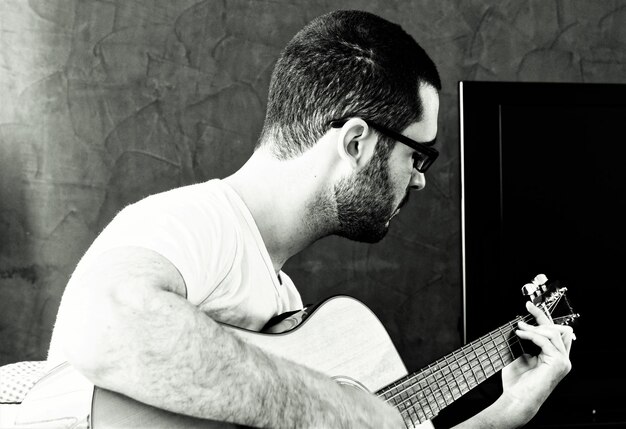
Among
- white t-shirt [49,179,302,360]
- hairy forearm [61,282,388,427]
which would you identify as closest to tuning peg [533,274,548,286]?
white t-shirt [49,179,302,360]

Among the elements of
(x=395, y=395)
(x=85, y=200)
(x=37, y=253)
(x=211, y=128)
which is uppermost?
(x=211, y=128)

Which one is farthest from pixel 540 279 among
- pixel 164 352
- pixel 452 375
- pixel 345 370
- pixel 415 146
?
pixel 164 352

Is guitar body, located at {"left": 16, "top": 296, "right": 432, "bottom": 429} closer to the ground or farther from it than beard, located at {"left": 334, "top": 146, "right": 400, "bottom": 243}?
closer to the ground

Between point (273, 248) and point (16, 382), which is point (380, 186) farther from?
point (16, 382)

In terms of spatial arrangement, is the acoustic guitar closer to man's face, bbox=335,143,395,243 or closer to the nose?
man's face, bbox=335,143,395,243

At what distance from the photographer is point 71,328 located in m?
0.77

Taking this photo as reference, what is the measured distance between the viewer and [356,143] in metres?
1.16

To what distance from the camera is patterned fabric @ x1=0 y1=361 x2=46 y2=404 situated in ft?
4.10

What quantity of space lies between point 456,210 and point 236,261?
47.4 inches

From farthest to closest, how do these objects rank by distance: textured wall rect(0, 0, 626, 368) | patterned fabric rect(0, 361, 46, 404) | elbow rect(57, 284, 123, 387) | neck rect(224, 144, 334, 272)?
textured wall rect(0, 0, 626, 368)
patterned fabric rect(0, 361, 46, 404)
neck rect(224, 144, 334, 272)
elbow rect(57, 284, 123, 387)

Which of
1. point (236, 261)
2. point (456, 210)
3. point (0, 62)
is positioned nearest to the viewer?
point (236, 261)

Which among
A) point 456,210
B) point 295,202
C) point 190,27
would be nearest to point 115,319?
point 295,202

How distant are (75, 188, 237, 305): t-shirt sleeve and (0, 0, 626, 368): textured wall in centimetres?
99

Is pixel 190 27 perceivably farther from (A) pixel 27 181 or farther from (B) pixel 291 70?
(B) pixel 291 70
